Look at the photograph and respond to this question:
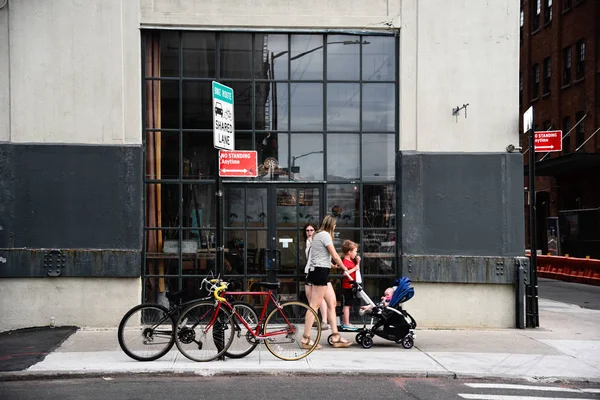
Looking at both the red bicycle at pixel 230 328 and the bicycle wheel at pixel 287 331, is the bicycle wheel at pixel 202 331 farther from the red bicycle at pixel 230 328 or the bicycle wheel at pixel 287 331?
the bicycle wheel at pixel 287 331

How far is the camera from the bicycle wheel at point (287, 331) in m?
9.37

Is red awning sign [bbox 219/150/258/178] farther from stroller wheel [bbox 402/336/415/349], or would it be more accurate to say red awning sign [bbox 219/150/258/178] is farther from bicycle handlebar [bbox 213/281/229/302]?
stroller wheel [bbox 402/336/415/349]

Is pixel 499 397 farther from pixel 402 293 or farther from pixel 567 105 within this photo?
pixel 567 105

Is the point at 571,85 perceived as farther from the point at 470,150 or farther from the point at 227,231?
the point at 227,231

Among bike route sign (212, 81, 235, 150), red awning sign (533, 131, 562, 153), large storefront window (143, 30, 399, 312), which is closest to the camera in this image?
bike route sign (212, 81, 235, 150)

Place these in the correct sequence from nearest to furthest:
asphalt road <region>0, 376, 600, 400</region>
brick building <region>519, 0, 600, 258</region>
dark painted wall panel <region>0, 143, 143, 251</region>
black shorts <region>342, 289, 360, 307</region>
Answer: asphalt road <region>0, 376, 600, 400</region> → black shorts <region>342, 289, 360, 307</region> → dark painted wall panel <region>0, 143, 143, 251</region> → brick building <region>519, 0, 600, 258</region>

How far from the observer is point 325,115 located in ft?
40.9

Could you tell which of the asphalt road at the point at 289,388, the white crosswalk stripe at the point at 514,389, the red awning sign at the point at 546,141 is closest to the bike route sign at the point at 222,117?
the asphalt road at the point at 289,388

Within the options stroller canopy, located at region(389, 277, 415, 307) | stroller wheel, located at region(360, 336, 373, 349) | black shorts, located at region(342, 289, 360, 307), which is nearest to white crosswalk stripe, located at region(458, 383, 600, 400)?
stroller canopy, located at region(389, 277, 415, 307)

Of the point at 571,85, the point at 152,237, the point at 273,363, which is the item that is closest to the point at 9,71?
the point at 152,237

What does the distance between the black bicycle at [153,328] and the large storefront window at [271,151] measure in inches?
114

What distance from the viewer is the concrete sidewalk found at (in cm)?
879

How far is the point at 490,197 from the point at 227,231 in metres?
4.55

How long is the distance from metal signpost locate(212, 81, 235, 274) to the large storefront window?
2424 millimetres
